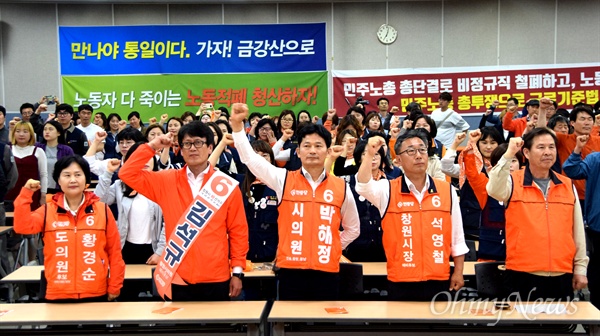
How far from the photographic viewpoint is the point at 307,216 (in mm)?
3283

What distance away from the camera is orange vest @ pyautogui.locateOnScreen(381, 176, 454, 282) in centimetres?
320

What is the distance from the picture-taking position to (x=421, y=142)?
3.27 meters

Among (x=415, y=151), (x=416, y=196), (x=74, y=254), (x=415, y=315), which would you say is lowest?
(x=415, y=315)

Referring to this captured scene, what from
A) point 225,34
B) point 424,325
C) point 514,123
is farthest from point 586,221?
point 225,34

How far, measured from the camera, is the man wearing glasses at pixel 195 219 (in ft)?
10.4

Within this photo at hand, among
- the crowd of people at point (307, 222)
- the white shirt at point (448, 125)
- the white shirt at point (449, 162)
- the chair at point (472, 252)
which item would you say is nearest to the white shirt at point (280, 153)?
the white shirt at point (449, 162)

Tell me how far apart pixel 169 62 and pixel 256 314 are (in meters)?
7.75

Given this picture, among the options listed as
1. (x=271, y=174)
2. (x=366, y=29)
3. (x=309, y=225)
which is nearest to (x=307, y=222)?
(x=309, y=225)

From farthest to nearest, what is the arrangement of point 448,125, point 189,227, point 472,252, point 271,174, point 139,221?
point 448,125
point 139,221
point 472,252
point 271,174
point 189,227

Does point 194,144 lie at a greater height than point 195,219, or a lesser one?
greater

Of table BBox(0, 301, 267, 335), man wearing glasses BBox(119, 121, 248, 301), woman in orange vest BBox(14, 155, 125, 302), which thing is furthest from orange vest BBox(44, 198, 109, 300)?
man wearing glasses BBox(119, 121, 248, 301)

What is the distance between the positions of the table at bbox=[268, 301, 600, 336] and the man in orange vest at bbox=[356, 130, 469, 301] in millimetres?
155

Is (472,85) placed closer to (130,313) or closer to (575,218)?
(575,218)

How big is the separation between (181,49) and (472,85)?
4.84 metres
